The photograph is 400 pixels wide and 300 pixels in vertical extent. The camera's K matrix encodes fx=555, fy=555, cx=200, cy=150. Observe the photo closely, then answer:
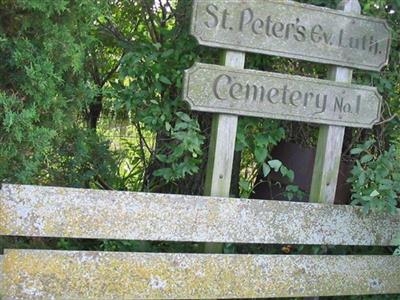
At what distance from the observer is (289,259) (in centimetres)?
314

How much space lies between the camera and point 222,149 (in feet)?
9.93

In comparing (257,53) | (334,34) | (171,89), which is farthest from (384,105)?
(171,89)

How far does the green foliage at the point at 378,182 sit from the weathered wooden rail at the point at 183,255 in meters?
0.13

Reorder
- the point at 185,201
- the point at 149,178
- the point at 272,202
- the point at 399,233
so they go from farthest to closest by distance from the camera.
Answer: the point at 149,178
the point at 399,233
the point at 272,202
the point at 185,201

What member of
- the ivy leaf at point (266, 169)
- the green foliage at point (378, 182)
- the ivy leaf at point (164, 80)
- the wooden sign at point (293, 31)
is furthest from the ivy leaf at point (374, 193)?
the ivy leaf at point (164, 80)

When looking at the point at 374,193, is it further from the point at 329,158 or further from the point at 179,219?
the point at 179,219

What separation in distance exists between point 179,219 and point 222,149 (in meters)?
0.45

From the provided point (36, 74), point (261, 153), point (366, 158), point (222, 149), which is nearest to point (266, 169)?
point (261, 153)

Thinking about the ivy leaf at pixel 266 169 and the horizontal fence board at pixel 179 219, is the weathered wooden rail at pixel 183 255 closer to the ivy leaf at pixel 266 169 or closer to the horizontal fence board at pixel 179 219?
the horizontal fence board at pixel 179 219

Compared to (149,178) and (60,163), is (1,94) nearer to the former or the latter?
(60,163)

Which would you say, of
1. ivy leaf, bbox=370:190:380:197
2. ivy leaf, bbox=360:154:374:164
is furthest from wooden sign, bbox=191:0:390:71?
ivy leaf, bbox=370:190:380:197

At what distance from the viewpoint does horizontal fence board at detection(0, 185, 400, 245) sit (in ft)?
8.71

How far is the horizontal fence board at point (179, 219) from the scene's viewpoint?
8.71 ft

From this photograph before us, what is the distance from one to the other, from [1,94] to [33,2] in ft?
1.42
